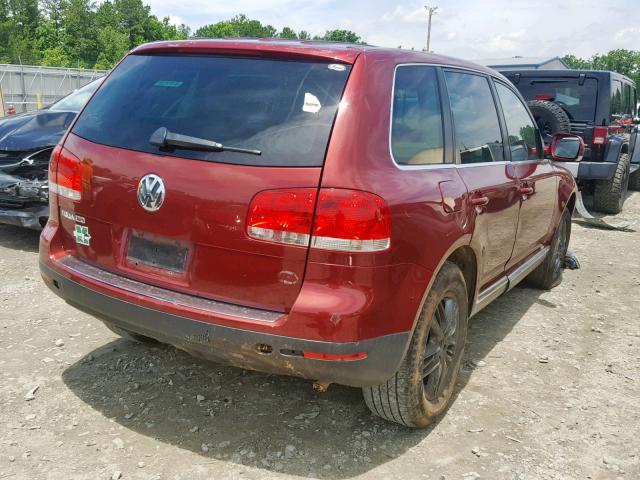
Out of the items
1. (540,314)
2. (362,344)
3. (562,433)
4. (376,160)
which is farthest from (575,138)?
(362,344)

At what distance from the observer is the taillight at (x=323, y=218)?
2.22 m

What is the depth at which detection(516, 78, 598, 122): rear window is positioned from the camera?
8508 millimetres

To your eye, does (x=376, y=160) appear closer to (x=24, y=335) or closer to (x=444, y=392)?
(x=444, y=392)

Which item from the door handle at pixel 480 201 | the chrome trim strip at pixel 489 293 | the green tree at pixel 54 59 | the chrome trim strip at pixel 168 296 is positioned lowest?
the chrome trim strip at pixel 489 293

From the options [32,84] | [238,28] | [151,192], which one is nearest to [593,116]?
[151,192]

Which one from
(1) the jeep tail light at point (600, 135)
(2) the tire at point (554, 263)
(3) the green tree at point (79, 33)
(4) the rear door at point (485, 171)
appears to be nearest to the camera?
(4) the rear door at point (485, 171)

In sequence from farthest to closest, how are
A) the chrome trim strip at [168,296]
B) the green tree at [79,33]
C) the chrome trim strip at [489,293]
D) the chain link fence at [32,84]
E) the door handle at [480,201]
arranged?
the green tree at [79,33], the chain link fence at [32,84], the chrome trim strip at [489,293], the door handle at [480,201], the chrome trim strip at [168,296]

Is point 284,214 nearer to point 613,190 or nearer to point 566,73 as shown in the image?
point 566,73

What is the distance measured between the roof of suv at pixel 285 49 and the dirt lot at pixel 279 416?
5.73ft

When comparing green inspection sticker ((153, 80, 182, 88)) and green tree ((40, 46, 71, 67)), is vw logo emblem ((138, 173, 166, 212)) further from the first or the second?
green tree ((40, 46, 71, 67))

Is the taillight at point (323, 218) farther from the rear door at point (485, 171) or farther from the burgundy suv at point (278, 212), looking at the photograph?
the rear door at point (485, 171)

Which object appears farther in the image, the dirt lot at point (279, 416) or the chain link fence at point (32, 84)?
the chain link fence at point (32, 84)

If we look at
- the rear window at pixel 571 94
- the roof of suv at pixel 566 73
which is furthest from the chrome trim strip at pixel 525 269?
the roof of suv at pixel 566 73

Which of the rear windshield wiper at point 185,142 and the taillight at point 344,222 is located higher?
the rear windshield wiper at point 185,142
